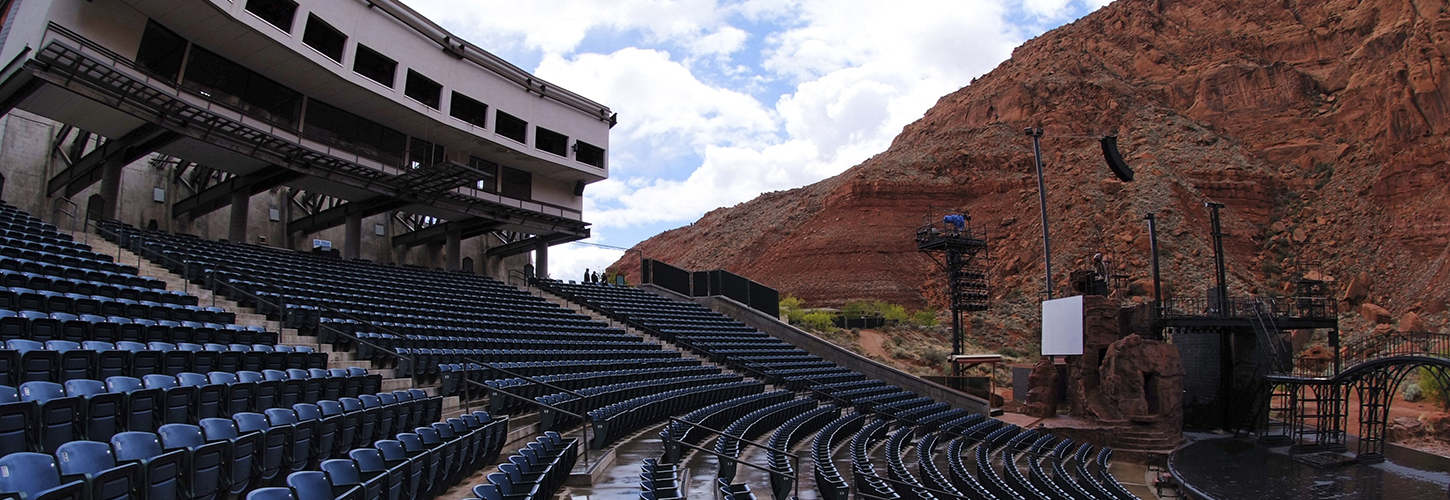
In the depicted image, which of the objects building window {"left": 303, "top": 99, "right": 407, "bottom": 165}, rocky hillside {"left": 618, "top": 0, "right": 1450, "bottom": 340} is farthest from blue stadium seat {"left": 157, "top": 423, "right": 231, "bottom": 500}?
rocky hillside {"left": 618, "top": 0, "right": 1450, "bottom": 340}

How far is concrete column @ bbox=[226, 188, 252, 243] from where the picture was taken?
21.5 meters

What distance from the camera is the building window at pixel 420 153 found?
83.3 ft

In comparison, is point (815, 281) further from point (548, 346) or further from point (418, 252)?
point (548, 346)

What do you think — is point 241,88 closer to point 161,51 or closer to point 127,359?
point 161,51

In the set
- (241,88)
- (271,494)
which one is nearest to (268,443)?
(271,494)

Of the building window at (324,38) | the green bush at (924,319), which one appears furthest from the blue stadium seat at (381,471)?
the green bush at (924,319)

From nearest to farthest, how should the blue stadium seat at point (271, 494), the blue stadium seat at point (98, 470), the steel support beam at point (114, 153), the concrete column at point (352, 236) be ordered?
1. the blue stadium seat at point (98, 470)
2. the blue stadium seat at point (271, 494)
3. the steel support beam at point (114, 153)
4. the concrete column at point (352, 236)

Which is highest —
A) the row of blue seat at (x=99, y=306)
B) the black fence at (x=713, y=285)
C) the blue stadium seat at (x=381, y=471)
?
the black fence at (x=713, y=285)

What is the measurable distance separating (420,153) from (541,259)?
24.3 ft

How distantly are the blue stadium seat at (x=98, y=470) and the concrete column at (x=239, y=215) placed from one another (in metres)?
18.9

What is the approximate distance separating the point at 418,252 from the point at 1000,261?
40.7 meters

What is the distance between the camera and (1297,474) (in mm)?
16938

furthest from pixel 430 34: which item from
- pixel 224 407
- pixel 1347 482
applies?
pixel 1347 482

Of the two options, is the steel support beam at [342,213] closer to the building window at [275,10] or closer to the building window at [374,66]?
the building window at [374,66]
